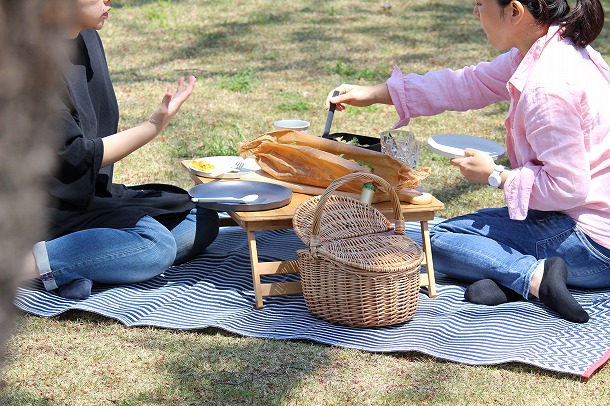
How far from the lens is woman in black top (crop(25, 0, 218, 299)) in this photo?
3.63 meters

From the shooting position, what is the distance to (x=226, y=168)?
13.9 feet

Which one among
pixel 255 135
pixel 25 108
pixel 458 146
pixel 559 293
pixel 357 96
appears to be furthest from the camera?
pixel 255 135

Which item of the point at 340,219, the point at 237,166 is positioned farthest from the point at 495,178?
the point at 237,166

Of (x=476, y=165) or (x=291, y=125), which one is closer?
(x=476, y=165)

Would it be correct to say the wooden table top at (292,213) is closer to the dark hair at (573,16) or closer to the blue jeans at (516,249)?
the blue jeans at (516,249)

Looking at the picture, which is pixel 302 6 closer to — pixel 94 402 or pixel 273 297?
pixel 273 297

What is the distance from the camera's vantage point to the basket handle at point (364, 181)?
340 centimetres

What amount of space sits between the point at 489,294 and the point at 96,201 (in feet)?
5.63

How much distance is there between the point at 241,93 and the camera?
24.8ft

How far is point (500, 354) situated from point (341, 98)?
4.82ft

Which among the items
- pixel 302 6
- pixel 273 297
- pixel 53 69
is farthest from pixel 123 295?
pixel 302 6

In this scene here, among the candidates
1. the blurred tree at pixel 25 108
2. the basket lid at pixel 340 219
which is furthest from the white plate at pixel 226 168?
the blurred tree at pixel 25 108

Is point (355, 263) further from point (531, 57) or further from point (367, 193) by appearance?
point (531, 57)

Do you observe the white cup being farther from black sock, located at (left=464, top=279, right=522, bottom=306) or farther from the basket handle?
black sock, located at (left=464, top=279, right=522, bottom=306)
